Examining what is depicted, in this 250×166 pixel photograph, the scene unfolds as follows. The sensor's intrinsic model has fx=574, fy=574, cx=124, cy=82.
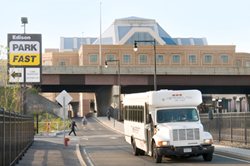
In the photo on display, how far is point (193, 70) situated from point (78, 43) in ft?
314

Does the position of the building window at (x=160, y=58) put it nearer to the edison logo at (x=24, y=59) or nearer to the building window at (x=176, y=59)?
the building window at (x=176, y=59)

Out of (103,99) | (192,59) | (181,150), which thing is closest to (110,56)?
(192,59)

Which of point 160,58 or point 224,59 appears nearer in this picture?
point 224,59

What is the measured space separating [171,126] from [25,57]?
22003 mm

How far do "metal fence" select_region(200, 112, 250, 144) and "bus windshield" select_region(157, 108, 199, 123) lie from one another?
9214 millimetres

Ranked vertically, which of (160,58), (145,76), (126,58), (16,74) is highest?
(160,58)

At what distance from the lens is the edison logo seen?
137 feet

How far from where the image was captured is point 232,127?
1356 inches

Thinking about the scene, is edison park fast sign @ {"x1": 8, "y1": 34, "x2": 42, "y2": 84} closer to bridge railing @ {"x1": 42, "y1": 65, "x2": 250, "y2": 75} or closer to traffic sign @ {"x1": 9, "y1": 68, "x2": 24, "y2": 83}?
traffic sign @ {"x1": 9, "y1": 68, "x2": 24, "y2": 83}

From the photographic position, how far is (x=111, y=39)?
157 meters

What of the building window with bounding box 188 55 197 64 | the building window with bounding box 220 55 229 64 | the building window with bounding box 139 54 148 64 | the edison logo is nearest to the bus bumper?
the edison logo

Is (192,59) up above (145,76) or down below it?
above

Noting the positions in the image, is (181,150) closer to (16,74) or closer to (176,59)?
(16,74)

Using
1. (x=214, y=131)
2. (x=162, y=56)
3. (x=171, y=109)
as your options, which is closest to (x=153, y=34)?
(x=162, y=56)
